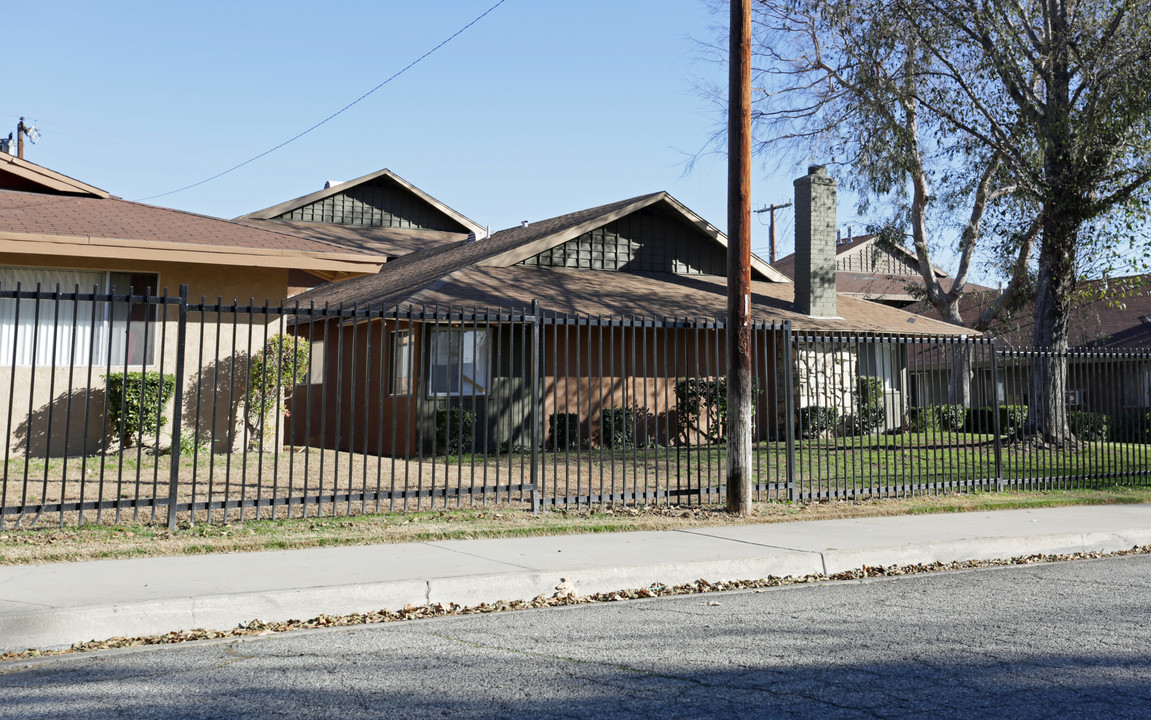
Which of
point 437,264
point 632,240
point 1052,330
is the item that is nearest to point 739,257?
point 1052,330

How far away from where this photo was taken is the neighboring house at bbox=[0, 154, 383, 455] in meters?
13.5

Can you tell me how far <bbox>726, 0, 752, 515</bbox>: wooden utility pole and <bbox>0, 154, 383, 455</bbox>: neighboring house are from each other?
20.3 feet

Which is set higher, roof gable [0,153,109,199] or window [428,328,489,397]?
roof gable [0,153,109,199]

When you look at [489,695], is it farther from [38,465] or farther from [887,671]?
[38,465]

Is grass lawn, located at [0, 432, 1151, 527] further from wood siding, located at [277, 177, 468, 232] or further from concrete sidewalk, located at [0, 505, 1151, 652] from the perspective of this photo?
wood siding, located at [277, 177, 468, 232]

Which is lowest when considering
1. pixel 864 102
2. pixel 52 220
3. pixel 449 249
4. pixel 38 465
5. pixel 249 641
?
pixel 249 641

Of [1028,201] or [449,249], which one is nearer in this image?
[1028,201]

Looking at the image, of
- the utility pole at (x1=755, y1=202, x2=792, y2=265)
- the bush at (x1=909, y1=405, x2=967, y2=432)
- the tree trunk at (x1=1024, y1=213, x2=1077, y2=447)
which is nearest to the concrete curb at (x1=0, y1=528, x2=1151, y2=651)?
the tree trunk at (x1=1024, y1=213, x2=1077, y2=447)

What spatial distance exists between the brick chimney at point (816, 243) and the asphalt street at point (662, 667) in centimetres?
1688

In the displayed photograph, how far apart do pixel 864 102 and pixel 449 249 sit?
11.4 meters

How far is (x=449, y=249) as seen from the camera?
27.4 meters

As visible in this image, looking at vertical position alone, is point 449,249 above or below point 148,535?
above


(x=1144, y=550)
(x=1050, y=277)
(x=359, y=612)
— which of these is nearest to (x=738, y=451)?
(x=1144, y=550)

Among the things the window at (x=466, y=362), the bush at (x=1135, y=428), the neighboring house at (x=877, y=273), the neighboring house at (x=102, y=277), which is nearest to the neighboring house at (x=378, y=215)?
the neighboring house at (x=877, y=273)
